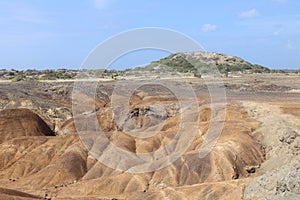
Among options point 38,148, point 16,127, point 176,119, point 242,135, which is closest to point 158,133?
point 176,119

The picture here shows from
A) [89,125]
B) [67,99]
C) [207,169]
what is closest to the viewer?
[207,169]

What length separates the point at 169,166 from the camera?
159 feet

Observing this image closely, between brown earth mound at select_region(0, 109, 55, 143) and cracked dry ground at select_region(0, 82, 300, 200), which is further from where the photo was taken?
brown earth mound at select_region(0, 109, 55, 143)

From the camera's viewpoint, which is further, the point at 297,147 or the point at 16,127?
the point at 16,127

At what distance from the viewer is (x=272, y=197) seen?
1137 inches

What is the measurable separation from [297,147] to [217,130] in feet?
34.2

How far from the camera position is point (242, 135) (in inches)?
2069

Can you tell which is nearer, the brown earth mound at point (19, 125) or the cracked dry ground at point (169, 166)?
the cracked dry ground at point (169, 166)

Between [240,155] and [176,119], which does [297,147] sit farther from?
[176,119]

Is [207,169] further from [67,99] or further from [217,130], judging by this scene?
[67,99]

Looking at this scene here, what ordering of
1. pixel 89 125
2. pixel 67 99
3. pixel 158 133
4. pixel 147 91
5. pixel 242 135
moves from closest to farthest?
pixel 242 135, pixel 158 133, pixel 89 125, pixel 67 99, pixel 147 91

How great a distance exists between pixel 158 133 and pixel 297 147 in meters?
18.5

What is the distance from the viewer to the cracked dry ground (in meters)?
36.9

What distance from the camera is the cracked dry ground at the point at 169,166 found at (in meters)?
36.9
